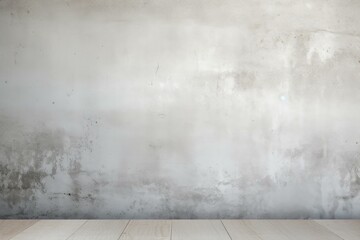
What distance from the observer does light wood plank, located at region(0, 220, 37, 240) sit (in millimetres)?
2316

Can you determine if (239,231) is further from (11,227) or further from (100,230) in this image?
(11,227)

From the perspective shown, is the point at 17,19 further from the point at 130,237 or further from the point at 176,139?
the point at 130,237

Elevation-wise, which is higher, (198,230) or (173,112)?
(173,112)

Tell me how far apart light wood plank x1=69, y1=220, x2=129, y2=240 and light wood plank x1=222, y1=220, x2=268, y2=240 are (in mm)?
672

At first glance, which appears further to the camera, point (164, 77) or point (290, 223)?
point (164, 77)

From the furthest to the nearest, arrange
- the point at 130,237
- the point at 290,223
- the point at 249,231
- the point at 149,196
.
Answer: the point at 149,196 → the point at 290,223 → the point at 249,231 → the point at 130,237

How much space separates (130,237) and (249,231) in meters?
0.73

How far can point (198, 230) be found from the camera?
2.50 m

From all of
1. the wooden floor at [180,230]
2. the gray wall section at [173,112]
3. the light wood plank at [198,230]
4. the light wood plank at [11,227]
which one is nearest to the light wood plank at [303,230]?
the wooden floor at [180,230]

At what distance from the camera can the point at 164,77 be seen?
132 inches

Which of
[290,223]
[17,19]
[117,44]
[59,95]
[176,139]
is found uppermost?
[17,19]

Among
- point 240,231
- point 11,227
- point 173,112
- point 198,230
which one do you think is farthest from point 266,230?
point 11,227

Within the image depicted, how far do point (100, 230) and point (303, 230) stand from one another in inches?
49.6

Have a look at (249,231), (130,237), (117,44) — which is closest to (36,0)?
(117,44)
